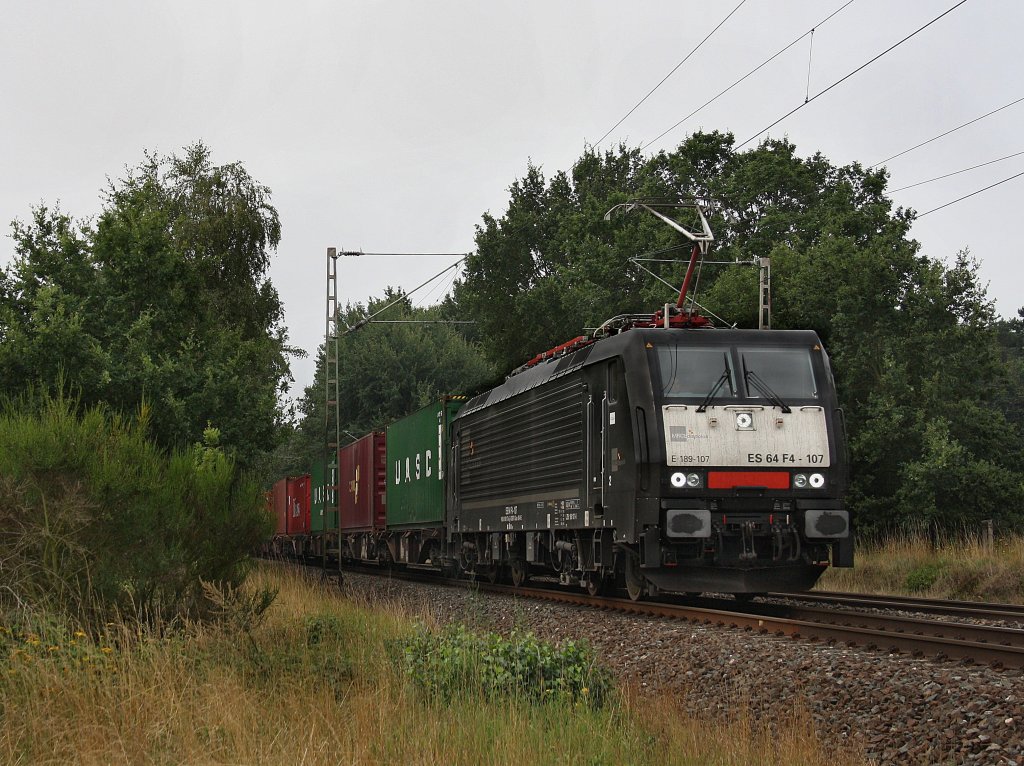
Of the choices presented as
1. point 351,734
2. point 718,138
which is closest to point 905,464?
point 351,734

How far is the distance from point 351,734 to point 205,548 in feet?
17.7

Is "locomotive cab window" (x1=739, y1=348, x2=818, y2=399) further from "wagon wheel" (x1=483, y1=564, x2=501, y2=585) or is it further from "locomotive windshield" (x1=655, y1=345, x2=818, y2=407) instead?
"wagon wheel" (x1=483, y1=564, x2=501, y2=585)

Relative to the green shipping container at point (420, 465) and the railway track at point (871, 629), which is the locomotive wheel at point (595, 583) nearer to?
the railway track at point (871, 629)

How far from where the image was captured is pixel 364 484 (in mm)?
30984

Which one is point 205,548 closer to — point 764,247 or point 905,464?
point 905,464

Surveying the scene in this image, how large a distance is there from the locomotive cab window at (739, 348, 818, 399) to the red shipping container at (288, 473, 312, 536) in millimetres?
26214

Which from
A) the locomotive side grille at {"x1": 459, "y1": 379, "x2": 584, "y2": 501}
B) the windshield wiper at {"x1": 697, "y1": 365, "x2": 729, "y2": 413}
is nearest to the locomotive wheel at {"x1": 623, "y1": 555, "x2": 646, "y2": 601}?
the locomotive side grille at {"x1": 459, "y1": 379, "x2": 584, "y2": 501}

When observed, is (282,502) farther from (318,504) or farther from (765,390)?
(765,390)

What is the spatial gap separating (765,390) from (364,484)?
18544 millimetres

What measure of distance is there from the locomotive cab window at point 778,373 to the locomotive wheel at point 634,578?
260 centimetres

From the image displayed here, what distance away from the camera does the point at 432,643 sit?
9.65 metres

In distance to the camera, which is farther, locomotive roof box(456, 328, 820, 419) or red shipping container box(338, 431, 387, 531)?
red shipping container box(338, 431, 387, 531)

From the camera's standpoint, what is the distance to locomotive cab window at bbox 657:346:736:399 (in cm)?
1377

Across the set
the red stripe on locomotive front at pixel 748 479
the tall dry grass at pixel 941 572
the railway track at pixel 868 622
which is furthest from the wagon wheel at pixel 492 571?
the red stripe on locomotive front at pixel 748 479
